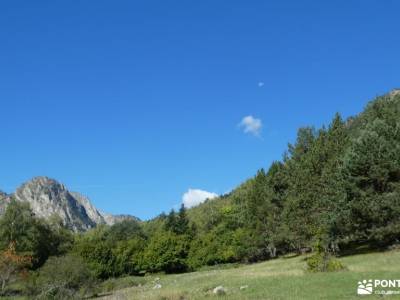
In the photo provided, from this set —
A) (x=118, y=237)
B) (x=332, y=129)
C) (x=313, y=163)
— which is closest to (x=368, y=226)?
(x=313, y=163)

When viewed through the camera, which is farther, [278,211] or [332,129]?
[278,211]

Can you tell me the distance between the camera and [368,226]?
42250mm

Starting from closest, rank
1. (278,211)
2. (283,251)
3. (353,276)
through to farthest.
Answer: (353,276) < (278,211) < (283,251)

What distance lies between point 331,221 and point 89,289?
2556 centimetres

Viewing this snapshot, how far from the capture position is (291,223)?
191 feet

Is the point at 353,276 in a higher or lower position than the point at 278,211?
lower

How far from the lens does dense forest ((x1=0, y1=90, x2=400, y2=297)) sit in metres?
40.6

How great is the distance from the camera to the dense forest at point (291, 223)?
4059cm

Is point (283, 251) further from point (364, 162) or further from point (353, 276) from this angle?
point (353, 276)

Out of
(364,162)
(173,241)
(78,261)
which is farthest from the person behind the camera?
(173,241)

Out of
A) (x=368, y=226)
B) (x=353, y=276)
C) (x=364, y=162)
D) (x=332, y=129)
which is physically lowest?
(x=353, y=276)

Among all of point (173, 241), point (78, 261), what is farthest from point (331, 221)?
point (173, 241)

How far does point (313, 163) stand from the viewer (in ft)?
178

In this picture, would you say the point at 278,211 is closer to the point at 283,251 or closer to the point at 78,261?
the point at 283,251
